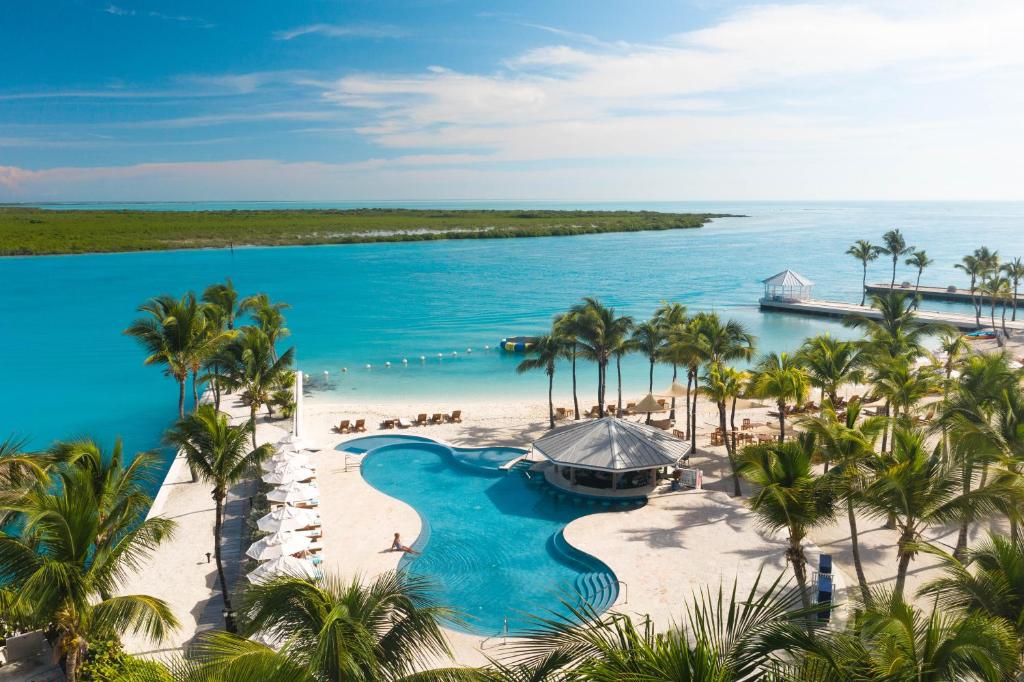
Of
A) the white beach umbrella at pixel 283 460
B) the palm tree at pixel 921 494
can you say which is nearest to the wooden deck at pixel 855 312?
the palm tree at pixel 921 494

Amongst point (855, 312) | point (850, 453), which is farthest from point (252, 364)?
point (855, 312)

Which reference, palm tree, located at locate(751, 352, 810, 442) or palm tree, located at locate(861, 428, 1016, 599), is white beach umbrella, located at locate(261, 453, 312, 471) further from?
palm tree, located at locate(861, 428, 1016, 599)

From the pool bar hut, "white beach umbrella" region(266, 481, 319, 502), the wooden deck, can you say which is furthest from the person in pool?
the wooden deck

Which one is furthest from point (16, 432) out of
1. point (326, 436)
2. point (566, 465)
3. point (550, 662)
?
point (550, 662)

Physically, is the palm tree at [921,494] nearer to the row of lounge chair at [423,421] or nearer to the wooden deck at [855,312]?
the row of lounge chair at [423,421]

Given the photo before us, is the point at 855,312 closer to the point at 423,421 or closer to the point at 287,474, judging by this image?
the point at 423,421

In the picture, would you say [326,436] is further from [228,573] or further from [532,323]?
[532,323]
